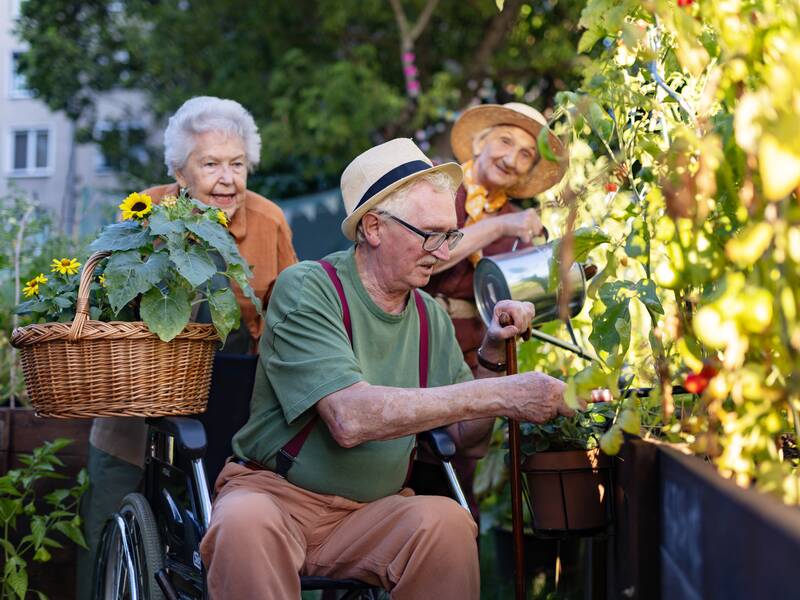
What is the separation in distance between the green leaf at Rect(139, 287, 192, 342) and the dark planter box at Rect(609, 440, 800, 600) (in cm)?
114

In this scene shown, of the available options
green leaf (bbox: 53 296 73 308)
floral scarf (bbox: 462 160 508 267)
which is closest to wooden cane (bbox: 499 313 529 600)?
green leaf (bbox: 53 296 73 308)

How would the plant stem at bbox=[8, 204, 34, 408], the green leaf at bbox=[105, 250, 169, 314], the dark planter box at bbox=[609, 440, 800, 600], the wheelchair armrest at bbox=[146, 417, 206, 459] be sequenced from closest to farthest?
the dark planter box at bbox=[609, 440, 800, 600] < the wheelchair armrest at bbox=[146, 417, 206, 459] < the green leaf at bbox=[105, 250, 169, 314] < the plant stem at bbox=[8, 204, 34, 408]

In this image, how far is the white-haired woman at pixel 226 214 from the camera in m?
3.58

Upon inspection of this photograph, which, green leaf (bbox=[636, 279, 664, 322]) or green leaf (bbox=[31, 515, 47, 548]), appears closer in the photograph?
green leaf (bbox=[636, 279, 664, 322])

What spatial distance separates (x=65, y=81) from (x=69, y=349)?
57.0ft

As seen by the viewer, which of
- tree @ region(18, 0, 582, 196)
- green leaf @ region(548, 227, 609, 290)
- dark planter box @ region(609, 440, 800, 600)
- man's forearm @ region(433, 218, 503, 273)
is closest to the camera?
dark planter box @ region(609, 440, 800, 600)

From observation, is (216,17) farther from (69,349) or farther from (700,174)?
(700,174)

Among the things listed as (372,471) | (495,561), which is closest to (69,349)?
(372,471)

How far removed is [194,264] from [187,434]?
0.43 metres

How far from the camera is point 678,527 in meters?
1.73

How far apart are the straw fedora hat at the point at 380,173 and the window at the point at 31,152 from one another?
30.9 m

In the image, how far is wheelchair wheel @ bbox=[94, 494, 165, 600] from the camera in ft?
9.52

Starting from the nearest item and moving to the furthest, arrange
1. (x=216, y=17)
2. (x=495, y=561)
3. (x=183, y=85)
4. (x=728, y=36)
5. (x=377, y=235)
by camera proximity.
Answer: (x=728, y=36) → (x=377, y=235) → (x=495, y=561) → (x=216, y=17) → (x=183, y=85)

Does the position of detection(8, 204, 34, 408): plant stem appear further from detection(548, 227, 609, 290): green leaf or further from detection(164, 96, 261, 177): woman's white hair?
detection(548, 227, 609, 290): green leaf
